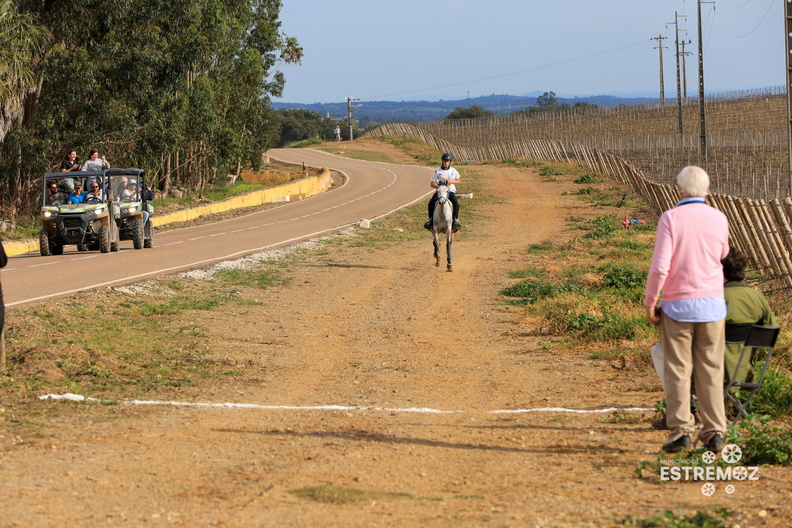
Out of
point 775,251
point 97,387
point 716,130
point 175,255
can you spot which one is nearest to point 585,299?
point 775,251

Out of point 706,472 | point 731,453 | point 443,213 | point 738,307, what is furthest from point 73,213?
point 706,472

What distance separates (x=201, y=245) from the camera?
28.0 meters

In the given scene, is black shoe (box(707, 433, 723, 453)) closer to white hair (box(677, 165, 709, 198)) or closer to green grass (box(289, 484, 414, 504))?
white hair (box(677, 165, 709, 198))

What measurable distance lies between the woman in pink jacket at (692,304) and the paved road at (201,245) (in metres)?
11.2

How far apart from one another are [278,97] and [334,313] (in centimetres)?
5073

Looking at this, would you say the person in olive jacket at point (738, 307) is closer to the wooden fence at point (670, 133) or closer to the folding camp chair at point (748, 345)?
the folding camp chair at point (748, 345)

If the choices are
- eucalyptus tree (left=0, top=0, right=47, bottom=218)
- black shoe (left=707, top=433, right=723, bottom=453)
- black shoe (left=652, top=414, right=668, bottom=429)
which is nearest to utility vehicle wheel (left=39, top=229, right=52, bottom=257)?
eucalyptus tree (left=0, top=0, right=47, bottom=218)

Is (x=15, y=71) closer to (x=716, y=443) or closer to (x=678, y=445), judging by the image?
(x=678, y=445)

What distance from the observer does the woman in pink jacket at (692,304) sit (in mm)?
6992

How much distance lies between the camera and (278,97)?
65250mm

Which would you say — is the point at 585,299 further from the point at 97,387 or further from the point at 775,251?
the point at 97,387

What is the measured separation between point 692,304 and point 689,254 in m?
0.36

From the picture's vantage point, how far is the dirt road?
575cm

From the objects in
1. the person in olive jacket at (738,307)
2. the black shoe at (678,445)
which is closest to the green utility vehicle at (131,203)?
the person in olive jacket at (738,307)
